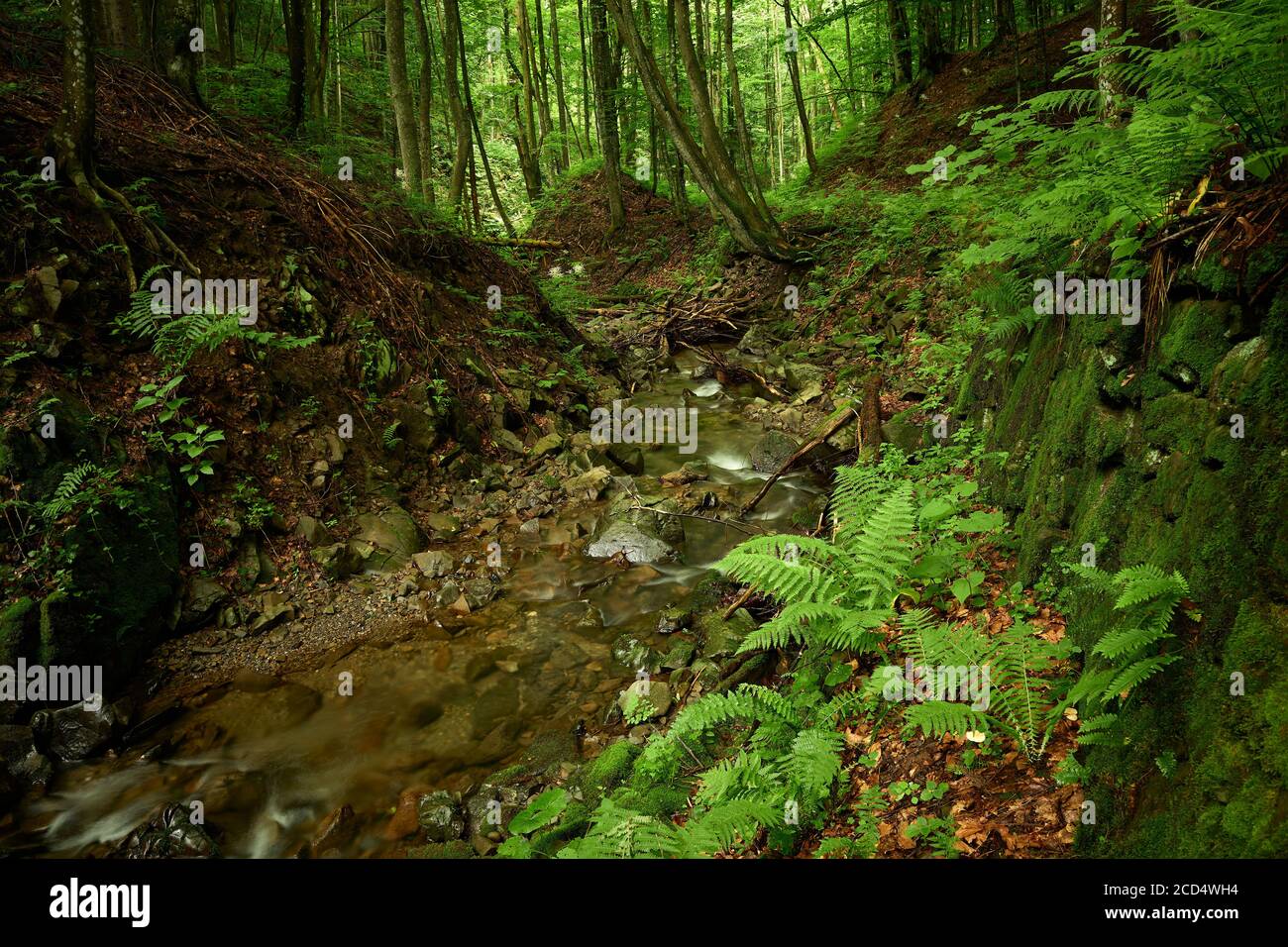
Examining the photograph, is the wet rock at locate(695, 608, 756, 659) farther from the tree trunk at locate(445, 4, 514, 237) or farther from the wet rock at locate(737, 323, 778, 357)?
the tree trunk at locate(445, 4, 514, 237)

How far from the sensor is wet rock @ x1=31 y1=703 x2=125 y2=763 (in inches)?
192

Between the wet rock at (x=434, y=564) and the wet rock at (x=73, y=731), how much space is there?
10.0 feet

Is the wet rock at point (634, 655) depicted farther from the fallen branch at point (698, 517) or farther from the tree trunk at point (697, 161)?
the tree trunk at point (697, 161)

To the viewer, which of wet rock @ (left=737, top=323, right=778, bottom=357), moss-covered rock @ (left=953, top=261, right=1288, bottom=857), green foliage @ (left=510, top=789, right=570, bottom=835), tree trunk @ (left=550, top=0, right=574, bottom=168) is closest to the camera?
moss-covered rock @ (left=953, top=261, right=1288, bottom=857)

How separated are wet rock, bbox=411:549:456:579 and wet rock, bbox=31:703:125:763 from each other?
3050 millimetres

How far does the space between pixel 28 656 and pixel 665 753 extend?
515 cm

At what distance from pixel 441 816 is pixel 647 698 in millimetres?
1797

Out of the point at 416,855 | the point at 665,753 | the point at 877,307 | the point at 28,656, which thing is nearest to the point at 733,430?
the point at 877,307

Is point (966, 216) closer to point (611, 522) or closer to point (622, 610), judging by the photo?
point (611, 522)

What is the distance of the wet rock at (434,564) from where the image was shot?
24.5 ft

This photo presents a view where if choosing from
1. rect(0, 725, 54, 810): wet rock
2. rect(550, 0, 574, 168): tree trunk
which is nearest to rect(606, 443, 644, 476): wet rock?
rect(0, 725, 54, 810): wet rock

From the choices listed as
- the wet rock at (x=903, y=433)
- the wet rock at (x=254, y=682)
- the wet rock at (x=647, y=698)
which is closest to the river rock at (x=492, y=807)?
the wet rock at (x=647, y=698)

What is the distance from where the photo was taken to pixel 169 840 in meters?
4.27
